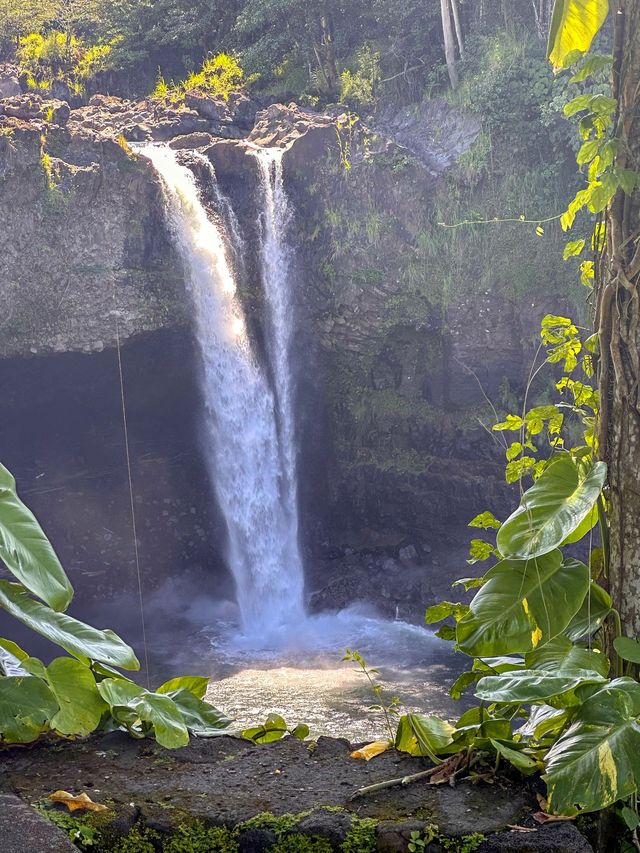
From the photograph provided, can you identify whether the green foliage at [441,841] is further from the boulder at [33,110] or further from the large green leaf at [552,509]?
the boulder at [33,110]

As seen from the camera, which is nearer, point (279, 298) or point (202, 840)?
point (202, 840)

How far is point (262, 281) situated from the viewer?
1162 cm

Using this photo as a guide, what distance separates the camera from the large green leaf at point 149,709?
206 cm

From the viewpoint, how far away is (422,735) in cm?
197

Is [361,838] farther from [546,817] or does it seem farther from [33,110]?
[33,110]

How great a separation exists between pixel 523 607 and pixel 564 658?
0.55ft

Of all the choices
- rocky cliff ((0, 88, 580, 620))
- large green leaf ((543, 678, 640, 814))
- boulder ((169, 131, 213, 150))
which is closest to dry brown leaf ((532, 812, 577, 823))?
large green leaf ((543, 678, 640, 814))

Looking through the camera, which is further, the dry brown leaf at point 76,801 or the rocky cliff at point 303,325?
the rocky cliff at point 303,325

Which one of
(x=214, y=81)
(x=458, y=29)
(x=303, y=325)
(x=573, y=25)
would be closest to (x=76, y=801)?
(x=573, y=25)

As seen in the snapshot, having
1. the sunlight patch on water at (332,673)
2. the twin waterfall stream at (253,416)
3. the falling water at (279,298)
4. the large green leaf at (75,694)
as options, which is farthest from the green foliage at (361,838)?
the falling water at (279,298)

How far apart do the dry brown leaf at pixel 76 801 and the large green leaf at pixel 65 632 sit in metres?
0.29

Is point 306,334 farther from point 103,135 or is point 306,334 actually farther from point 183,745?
point 183,745

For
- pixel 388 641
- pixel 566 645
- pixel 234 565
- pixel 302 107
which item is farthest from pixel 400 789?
pixel 302 107

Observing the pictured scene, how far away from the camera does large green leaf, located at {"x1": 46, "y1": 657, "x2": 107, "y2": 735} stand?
2.10 metres
